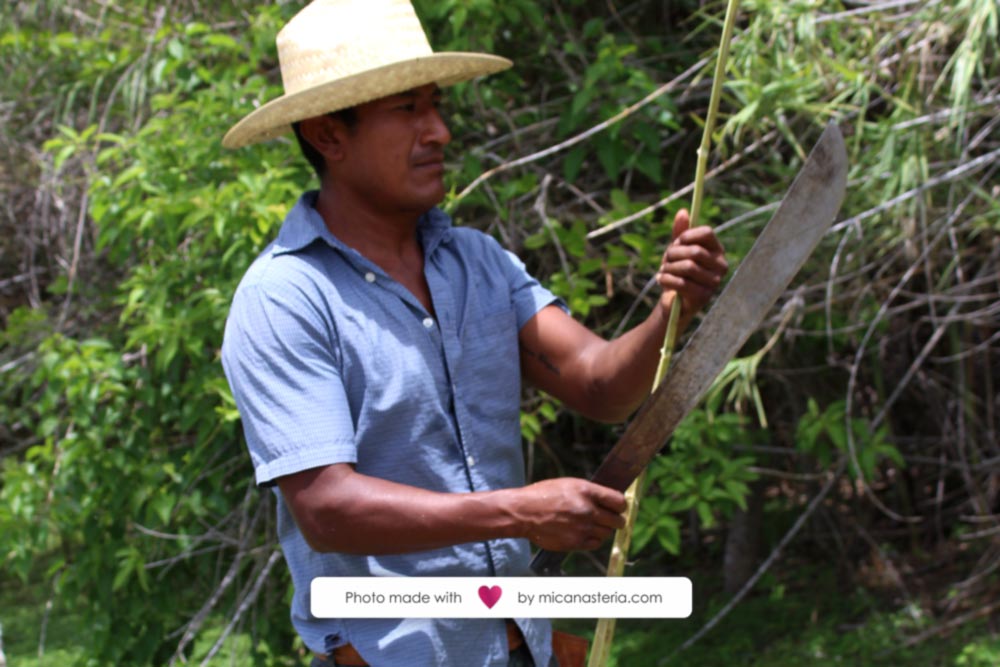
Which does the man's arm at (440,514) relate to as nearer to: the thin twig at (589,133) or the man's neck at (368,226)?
the man's neck at (368,226)

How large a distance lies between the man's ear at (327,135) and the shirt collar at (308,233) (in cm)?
8

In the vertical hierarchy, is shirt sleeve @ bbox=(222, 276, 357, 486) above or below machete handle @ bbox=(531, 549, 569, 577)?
above

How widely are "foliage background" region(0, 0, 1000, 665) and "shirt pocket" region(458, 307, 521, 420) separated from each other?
4.32 ft

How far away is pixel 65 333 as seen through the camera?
14.7 ft

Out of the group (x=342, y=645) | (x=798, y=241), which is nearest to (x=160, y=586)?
(x=342, y=645)

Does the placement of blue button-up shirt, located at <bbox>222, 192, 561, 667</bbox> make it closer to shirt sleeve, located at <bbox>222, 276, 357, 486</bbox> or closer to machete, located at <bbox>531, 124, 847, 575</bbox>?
shirt sleeve, located at <bbox>222, 276, 357, 486</bbox>

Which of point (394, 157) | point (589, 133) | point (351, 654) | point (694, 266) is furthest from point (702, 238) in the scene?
point (589, 133)

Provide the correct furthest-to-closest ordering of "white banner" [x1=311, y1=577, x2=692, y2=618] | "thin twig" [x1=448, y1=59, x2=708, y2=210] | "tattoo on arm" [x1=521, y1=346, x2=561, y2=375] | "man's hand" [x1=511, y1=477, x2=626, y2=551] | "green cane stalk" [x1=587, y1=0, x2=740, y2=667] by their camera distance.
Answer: "thin twig" [x1=448, y1=59, x2=708, y2=210], "tattoo on arm" [x1=521, y1=346, x2=561, y2=375], "green cane stalk" [x1=587, y1=0, x2=740, y2=667], "man's hand" [x1=511, y1=477, x2=626, y2=551], "white banner" [x1=311, y1=577, x2=692, y2=618]

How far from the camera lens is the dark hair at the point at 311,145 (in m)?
2.08

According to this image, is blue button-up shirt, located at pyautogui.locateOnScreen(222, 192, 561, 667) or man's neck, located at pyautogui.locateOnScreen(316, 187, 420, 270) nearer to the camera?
blue button-up shirt, located at pyautogui.locateOnScreen(222, 192, 561, 667)

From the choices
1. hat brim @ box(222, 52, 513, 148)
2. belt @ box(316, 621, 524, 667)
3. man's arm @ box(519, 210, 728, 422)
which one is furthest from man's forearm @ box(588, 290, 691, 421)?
hat brim @ box(222, 52, 513, 148)

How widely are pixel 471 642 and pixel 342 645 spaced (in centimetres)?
19

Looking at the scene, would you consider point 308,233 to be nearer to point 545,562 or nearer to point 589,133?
point 545,562

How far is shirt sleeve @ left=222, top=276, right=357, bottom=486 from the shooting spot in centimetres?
183
